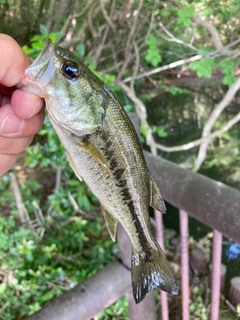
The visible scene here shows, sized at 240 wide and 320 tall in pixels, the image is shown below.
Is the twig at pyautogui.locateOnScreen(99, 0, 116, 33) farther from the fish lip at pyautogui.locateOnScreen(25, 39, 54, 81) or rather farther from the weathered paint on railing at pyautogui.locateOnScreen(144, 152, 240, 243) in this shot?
the fish lip at pyautogui.locateOnScreen(25, 39, 54, 81)

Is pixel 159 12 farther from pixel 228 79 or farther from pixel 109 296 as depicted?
pixel 109 296

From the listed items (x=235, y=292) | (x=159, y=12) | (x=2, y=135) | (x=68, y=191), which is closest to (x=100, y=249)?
(x=68, y=191)

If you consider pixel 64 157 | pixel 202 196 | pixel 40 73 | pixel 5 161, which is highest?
pixel 40 73

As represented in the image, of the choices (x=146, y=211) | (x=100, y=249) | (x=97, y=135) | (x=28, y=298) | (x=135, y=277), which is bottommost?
(x=28, y=298)

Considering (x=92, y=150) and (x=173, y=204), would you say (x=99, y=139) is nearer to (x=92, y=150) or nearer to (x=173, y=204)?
(x=92, y=150)

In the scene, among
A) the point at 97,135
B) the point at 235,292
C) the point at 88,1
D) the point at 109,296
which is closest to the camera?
the point at 97,135

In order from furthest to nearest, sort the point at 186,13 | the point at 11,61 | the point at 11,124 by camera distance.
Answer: the point at 186,13 < the point at 11,124 < the point at 11,61

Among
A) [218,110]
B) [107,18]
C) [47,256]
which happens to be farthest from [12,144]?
[107,18]
